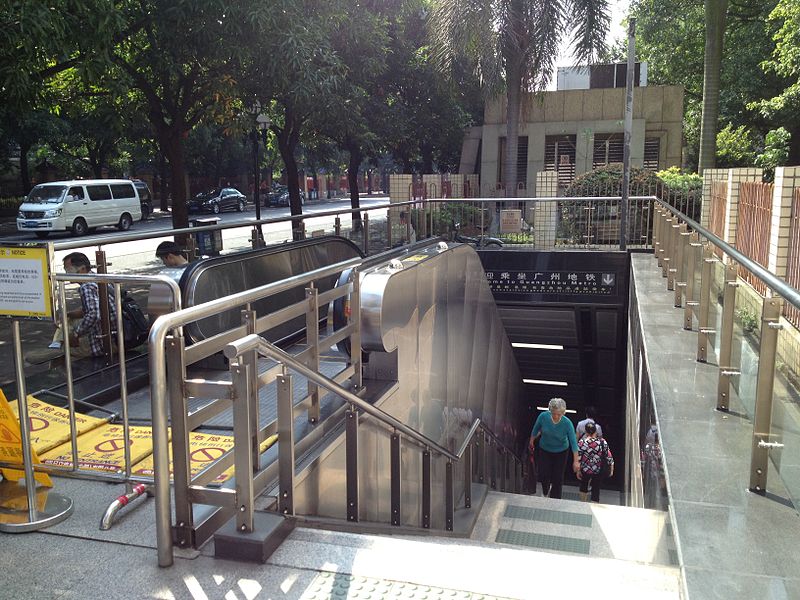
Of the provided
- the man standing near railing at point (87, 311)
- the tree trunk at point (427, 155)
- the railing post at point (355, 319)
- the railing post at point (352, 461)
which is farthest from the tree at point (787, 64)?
the railing post at point (352, 461)

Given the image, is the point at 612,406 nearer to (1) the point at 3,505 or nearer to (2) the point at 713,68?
(2) the point at 713,68

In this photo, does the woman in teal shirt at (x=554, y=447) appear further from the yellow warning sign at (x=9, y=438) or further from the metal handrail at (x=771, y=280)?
the yellow warning sign at (x=9, y=438)

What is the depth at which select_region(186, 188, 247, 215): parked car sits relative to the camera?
140 ft

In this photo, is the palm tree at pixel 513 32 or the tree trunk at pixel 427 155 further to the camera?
the tree trunk at pixel 427 155

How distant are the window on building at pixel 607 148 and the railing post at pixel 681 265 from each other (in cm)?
2251

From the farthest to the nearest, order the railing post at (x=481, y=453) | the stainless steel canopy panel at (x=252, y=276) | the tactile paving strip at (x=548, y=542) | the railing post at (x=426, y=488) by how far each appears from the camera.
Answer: the railing post at (x=481, y=453) → the stainless steel canopy panel at (x=252, y=276) → the railing post at (x=426, y=488) → the tactile paving strip at (x=548, y=542)

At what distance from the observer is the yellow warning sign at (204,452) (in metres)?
4.03

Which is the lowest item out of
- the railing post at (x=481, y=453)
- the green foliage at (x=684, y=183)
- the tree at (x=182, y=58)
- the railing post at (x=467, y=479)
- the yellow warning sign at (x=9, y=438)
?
the railing post at (x=481, y=453)

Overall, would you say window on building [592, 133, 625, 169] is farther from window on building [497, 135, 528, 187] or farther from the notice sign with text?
the notice sign with text

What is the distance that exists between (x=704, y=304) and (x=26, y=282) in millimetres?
4919

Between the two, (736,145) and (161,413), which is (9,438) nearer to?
(161,413)

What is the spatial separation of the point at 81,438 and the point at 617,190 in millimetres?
14436

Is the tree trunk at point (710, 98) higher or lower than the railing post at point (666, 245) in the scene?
higher

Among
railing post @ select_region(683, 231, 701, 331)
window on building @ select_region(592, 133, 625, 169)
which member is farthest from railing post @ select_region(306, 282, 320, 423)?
window on building @ select_region(592, 133, 625, 169)
